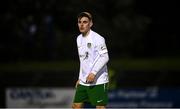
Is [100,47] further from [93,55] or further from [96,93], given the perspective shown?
[96,93]

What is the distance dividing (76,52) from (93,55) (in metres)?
7.66

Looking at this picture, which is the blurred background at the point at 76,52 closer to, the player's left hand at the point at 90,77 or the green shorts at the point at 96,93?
the green shorts at the point at 96,93

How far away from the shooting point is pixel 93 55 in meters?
7.45

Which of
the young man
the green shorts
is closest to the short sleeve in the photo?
the young man

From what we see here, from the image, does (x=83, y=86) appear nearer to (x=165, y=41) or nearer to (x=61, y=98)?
(x=61, y=98)

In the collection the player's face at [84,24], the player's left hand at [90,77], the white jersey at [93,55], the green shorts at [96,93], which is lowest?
the green shorts at [96,93]

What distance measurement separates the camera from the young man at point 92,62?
7.41m

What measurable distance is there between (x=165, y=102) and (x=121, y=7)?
4.46m

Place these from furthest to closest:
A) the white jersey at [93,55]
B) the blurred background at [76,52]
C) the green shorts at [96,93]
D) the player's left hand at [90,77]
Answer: the blurred background at [76,52], the green shorts at [96,93], the white jersey at [93,55], the player's left hand at [90,77]

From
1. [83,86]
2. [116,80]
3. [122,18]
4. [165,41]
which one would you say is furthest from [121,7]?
[83,86]

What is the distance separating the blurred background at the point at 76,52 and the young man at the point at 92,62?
4724 millimetres

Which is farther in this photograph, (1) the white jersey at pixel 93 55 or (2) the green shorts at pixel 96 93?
(2) the green shorts at pixel 96 93

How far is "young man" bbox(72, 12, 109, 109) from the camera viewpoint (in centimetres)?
741

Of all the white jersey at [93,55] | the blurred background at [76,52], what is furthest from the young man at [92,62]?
the blurred background at [76,52]
